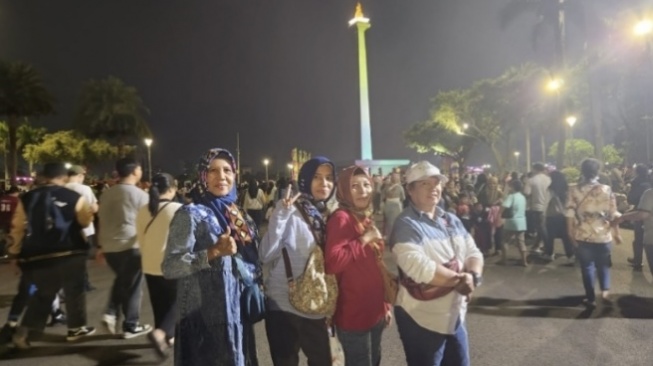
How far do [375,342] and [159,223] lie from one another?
108 inches

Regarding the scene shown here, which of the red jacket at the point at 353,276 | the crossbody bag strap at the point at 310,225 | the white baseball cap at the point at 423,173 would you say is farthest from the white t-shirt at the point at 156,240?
the white baseball cap at the point at 423,173

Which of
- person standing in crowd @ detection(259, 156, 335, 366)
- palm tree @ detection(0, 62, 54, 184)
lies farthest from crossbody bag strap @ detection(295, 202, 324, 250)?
palm tree @ detection(0, 62, 54, 184)

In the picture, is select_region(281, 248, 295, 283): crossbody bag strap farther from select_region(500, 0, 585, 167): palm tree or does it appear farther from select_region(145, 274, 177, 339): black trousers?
select_region(500, 0, 585, 167): palm tree

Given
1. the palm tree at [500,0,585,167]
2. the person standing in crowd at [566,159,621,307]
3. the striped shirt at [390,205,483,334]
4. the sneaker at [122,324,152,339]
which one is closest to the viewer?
the striped shirt at [390,205,483,334]

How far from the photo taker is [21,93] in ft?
117

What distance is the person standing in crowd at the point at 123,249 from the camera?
588 cm

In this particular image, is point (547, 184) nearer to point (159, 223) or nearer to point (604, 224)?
point (604, 224)

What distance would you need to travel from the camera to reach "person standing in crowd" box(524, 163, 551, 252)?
10.6 meters

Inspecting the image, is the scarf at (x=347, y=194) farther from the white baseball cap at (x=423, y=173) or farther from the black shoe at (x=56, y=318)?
the black shoe at (x=56, y=318)

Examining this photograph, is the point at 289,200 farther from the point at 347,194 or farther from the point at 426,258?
the point at 426,258

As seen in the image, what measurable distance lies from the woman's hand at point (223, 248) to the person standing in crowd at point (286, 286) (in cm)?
31

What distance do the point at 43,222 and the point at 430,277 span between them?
168 inches

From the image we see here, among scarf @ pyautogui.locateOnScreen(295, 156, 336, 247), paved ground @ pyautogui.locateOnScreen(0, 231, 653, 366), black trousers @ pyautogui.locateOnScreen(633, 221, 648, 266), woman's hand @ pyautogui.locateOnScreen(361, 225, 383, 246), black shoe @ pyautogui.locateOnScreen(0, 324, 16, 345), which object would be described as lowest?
paved ground @ pyautogui.locateOnScreen(0, 231, 653, 366)

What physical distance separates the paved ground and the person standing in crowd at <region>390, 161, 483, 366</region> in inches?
70.1
